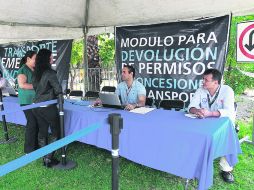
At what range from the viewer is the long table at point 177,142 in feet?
7.84

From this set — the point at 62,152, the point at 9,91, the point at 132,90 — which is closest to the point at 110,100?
the point at 132,90

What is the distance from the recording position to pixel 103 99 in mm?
3658

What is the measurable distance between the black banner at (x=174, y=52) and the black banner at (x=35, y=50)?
161 cm

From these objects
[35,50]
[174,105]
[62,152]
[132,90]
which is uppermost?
[35,50]

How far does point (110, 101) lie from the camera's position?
143 inches

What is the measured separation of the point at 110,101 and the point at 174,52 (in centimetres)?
186

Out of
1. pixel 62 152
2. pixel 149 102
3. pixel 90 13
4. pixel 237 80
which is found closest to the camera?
pixel 62 152

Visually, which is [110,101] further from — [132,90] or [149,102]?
[149,102]

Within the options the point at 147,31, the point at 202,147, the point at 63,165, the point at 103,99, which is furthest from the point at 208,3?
the point at 63,165

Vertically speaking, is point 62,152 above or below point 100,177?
above

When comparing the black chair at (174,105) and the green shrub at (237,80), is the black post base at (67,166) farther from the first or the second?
the green shrub at (237,80)

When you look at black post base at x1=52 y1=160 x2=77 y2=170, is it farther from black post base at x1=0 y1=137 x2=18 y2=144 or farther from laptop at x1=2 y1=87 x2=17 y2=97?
laptop at x1=2 y1=87 x2=17 y2=97

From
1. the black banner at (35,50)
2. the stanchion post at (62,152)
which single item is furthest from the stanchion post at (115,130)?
the black banner at (35,50)

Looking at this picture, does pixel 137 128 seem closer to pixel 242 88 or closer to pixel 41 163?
pixel 41 163
